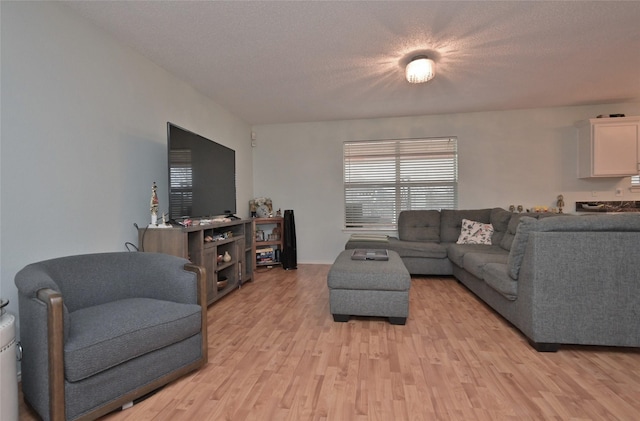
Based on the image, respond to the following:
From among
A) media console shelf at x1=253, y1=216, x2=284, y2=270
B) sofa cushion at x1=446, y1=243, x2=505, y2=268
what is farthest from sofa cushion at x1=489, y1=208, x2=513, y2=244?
media console shelf at x1=253, y1=216, x2=284, y2=270

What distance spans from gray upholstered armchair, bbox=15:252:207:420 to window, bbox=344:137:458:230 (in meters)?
3.40

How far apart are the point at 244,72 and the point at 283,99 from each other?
0.85 m

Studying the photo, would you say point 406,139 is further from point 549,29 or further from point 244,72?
point 244,72

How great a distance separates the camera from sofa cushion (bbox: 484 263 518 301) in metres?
2.17

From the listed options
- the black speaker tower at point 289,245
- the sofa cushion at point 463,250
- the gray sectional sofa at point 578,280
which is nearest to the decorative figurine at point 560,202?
the sofa cushion at point 463,250

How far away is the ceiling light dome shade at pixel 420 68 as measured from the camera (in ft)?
8.59

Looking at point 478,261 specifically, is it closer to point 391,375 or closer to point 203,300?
point 391,375

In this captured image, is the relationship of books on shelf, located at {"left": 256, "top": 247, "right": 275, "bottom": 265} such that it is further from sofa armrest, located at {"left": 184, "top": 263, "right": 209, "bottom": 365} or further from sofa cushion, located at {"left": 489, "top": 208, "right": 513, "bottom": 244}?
sofa cushion, located at {"left": 489, "top": 208, "right": 513, "bottom": 244}

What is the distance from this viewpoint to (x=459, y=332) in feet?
7.46

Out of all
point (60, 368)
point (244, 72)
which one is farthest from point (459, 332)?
point (244, 72)

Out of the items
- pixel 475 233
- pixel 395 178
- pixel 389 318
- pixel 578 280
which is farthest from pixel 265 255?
pixel 578 280

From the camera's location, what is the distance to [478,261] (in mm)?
2883

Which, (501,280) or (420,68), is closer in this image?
(501,280)

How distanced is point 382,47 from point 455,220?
270 cm
